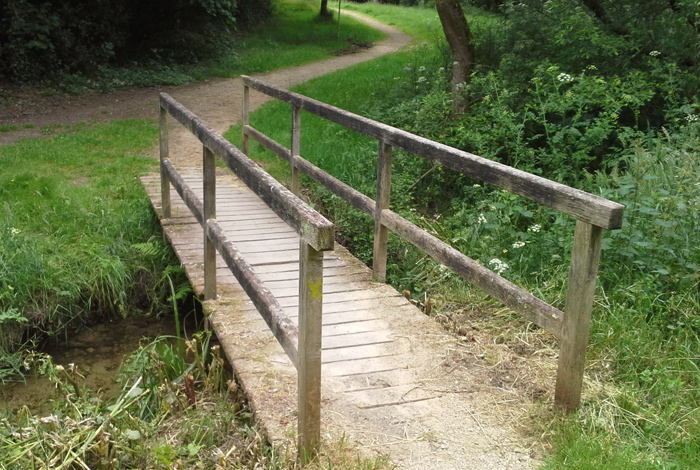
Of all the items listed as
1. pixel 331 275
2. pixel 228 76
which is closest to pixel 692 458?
pixel 331 275

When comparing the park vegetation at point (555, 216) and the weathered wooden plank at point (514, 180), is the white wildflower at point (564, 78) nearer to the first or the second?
the park vegetation at point (555, 216)

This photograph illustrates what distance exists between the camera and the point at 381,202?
16.0 ft

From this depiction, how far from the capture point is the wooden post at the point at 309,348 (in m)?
2.69

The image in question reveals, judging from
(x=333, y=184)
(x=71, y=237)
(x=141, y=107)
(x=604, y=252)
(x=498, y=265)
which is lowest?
(x=71, y=237)

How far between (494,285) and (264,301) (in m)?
1.18

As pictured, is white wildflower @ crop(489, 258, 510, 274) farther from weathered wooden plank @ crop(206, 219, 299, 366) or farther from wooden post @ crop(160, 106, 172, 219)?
wooden post @ crop(160, 106, 172, 219)

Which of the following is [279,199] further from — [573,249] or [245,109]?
[245,109]

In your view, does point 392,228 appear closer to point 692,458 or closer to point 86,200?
point 692,458

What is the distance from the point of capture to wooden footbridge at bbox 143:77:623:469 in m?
2.91

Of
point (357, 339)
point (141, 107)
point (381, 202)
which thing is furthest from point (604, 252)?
point (141, 107)

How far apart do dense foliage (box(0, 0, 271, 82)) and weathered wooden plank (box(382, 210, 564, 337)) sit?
40.2 feet

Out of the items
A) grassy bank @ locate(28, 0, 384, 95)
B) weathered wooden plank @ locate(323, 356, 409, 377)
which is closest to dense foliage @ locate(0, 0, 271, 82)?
grassy bank @ locate(28, 0, 384, 95)

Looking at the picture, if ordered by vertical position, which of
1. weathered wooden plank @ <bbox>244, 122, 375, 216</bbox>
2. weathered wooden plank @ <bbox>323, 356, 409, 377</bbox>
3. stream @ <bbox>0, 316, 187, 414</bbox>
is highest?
weathered wooden plank @ <bbox>244, 122, 375, 216</bbox>

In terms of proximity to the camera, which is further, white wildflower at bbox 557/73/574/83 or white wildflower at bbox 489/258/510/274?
white wildflower at bbox 557/73/574/83
